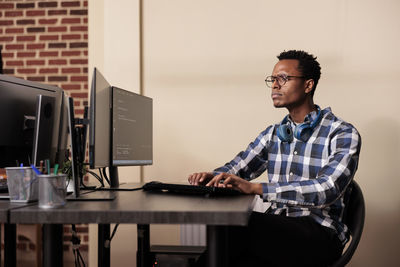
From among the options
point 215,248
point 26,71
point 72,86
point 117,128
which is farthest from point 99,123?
point 26,71

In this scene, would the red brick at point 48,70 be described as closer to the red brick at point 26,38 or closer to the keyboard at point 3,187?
the red brick at point 26,38

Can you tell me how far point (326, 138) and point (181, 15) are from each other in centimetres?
138

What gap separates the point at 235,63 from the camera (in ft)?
9.43

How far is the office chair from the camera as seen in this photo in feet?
5.59

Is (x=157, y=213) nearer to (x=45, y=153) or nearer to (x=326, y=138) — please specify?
(x=45, y=153)

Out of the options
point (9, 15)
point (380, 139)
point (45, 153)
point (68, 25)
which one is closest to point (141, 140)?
point (45, 153)

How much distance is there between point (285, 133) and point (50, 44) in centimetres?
223

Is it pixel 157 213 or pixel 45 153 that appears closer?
pixel 157 213

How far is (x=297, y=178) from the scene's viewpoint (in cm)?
212

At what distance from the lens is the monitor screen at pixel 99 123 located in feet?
5.37

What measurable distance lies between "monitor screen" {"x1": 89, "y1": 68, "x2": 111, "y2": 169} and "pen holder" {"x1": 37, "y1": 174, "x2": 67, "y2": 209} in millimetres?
339

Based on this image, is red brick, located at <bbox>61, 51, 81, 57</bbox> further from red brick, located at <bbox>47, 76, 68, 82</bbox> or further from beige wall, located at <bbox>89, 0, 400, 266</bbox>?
beige wall, located at <bbox>89, 0, 400, 266</bbox>

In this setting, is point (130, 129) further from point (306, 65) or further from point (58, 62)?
point (58, 62)

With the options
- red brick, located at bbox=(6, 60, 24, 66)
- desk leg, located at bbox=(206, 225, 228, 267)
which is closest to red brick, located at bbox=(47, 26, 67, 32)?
red brick, located at bbox=(6, 60, 24, 66)
